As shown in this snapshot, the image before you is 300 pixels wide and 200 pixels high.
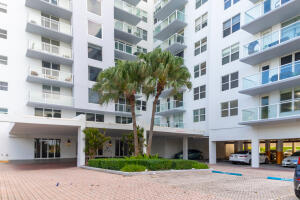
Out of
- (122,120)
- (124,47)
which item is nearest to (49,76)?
(122,120)

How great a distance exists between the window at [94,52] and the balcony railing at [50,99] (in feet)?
18.5

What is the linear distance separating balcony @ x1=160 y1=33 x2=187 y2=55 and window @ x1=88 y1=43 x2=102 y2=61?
8885 millimetres

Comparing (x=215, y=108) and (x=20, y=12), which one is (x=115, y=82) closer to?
(x=215, y=108)

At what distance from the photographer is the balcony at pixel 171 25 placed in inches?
1235

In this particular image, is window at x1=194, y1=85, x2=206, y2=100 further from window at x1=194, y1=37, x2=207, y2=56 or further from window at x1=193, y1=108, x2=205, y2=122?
window at x1=194, y1=37, x2=207, y2=56

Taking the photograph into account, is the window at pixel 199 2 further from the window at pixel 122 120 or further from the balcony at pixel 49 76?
the balcony at pixel 49 76

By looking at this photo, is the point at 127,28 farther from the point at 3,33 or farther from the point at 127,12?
the point at 3,33

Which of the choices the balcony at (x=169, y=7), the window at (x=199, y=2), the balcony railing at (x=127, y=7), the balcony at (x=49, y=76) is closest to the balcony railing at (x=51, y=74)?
the balcony at (x=49, y=76)

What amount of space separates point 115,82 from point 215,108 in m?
12.6

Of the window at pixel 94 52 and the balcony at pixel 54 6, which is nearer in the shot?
the balcony at pixel 54 6

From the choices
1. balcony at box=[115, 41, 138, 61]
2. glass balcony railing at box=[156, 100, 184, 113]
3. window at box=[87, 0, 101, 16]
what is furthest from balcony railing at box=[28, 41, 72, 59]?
glass balcony railing at box=[156, 100, 184, 113]

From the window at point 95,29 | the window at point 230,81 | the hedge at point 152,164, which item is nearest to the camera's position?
the hedge at point 152,164

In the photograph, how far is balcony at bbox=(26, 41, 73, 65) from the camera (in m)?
26.0

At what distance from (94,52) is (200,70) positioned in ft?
42.1
